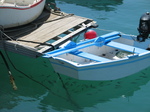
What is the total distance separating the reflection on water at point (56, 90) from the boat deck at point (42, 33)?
109 centimetres

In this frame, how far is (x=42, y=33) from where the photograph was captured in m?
9.25

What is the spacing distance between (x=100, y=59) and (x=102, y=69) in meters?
0.31

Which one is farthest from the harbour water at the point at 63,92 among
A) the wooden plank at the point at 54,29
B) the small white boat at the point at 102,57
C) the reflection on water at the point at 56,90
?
the wooden plank at the point at 54,29

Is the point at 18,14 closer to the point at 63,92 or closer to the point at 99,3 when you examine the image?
the point at 63,92

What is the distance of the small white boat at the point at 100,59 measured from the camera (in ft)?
26.2

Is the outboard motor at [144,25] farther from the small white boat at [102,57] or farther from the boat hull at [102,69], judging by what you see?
the boat hull at [102,69]

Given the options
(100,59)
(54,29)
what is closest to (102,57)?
(100,59)

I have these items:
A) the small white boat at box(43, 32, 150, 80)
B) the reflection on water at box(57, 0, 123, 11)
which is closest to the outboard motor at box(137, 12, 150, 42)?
the small white boat at box(43, 32, 150, 80)

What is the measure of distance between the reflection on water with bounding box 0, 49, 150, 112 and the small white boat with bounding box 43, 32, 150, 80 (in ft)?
1.43

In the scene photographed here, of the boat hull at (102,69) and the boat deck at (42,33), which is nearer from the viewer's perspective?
the boat hull at (102,69)

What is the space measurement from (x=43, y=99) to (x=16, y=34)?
2244 mm

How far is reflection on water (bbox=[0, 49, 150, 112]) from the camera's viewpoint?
812 centimetres

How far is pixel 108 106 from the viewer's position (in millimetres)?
8023

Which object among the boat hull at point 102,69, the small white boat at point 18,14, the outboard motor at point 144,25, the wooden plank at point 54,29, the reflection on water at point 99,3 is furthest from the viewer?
the reflection on water at point 99,3
